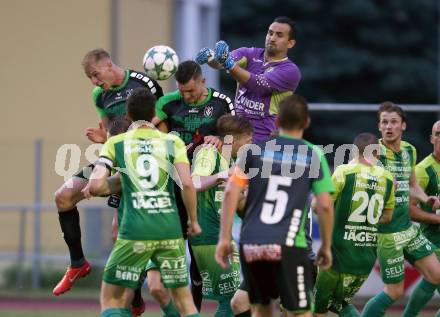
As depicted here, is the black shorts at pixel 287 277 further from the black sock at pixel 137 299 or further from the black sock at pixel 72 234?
the black sock at pixel 72 234

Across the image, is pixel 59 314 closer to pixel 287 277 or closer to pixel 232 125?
pixel 232 125

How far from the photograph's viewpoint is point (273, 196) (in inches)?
360

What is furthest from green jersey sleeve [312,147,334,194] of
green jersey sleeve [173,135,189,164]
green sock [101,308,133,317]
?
green sock [101,308,133,317]

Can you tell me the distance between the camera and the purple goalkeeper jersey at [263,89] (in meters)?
11.6

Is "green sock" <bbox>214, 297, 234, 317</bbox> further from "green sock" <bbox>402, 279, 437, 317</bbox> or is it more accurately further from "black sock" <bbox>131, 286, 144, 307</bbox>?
"green sock" <bbox>402, 279, 437, 317</bbox>

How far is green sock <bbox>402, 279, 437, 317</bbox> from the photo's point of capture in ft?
41.1

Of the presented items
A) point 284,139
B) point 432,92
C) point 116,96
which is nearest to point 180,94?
point 116,96

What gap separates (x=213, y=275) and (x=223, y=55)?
78.3 inches

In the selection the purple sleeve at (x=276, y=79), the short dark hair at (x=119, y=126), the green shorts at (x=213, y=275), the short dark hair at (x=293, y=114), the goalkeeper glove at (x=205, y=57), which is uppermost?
the goalkeeper glove at (x=205, y=57)

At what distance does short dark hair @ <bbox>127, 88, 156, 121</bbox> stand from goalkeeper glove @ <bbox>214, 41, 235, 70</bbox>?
1363mm

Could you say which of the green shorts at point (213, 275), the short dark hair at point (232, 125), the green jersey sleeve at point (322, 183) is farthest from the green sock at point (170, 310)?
the green jersey sleeve at point (322, 183)

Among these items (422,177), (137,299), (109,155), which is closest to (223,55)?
(109,155)

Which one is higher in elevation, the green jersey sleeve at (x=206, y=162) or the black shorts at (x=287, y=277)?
the green jersey sleeve at (x=206, y=162)

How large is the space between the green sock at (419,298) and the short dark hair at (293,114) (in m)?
3.95
